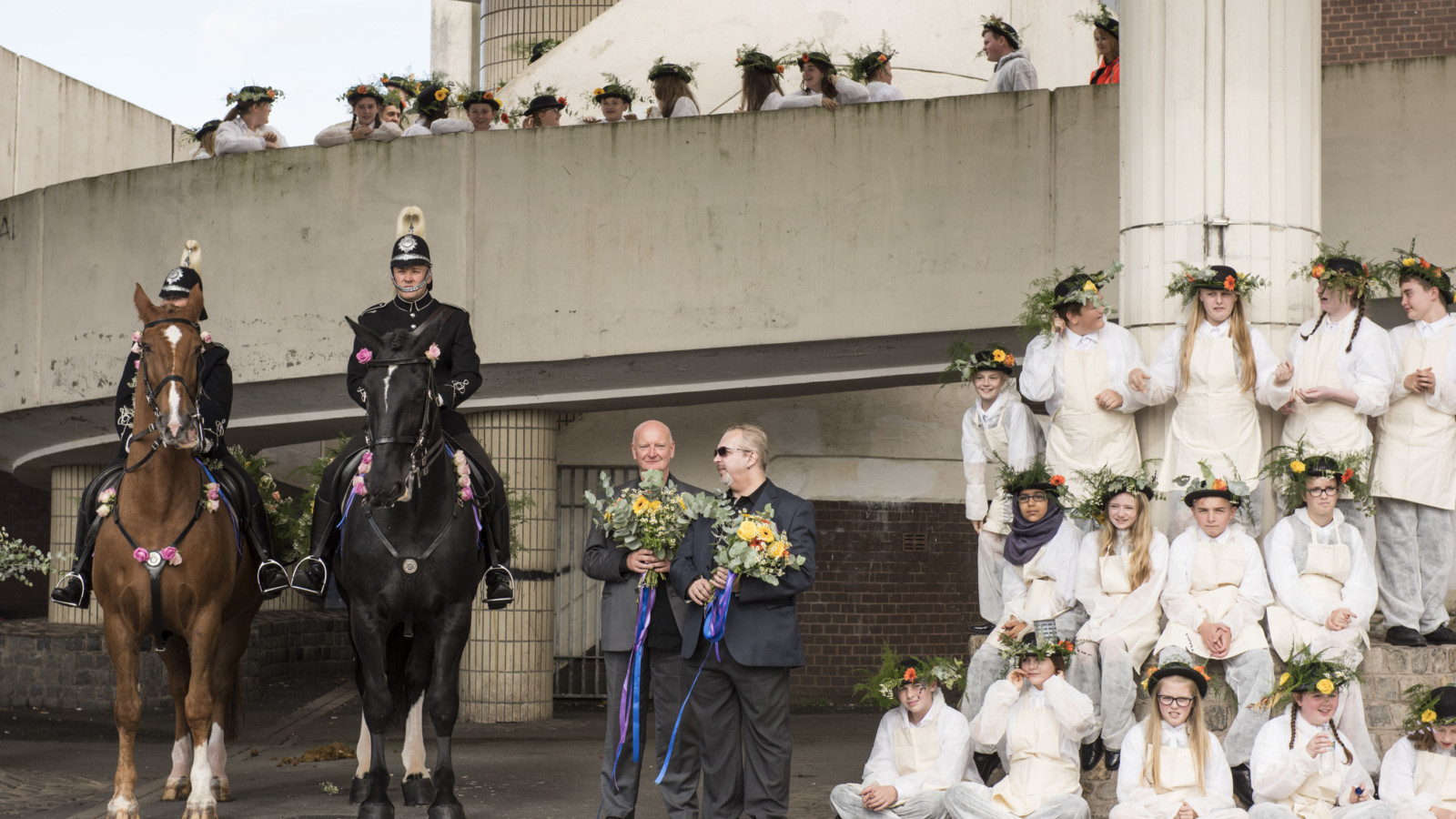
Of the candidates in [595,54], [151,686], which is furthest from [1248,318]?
[151,686]

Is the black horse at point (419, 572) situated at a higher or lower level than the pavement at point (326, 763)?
higher

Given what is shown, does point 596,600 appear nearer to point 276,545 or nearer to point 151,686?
point 151,686

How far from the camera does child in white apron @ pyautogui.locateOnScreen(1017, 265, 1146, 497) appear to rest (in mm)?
8750

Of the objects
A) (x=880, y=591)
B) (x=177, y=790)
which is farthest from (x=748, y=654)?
(x=880, y=591)

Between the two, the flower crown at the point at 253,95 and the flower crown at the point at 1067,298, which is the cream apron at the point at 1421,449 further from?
the flower crown at the point at 253,95

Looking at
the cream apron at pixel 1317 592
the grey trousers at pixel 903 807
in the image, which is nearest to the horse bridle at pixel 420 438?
the grey trousers at pixel 903 807

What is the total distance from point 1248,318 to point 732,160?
4735 mm

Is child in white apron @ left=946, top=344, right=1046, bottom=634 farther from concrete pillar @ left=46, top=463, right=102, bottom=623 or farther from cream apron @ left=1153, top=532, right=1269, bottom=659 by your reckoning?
concrete pillar @ left=46, top=463, right=102, bottom=623

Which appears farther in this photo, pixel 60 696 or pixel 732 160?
pixel 60 696

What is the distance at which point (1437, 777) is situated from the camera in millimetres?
7137

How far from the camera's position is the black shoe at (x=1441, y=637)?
8.51m

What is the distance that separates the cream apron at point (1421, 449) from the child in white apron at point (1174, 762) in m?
2.18

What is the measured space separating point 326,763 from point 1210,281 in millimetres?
6003

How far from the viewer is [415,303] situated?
26.0 feet
